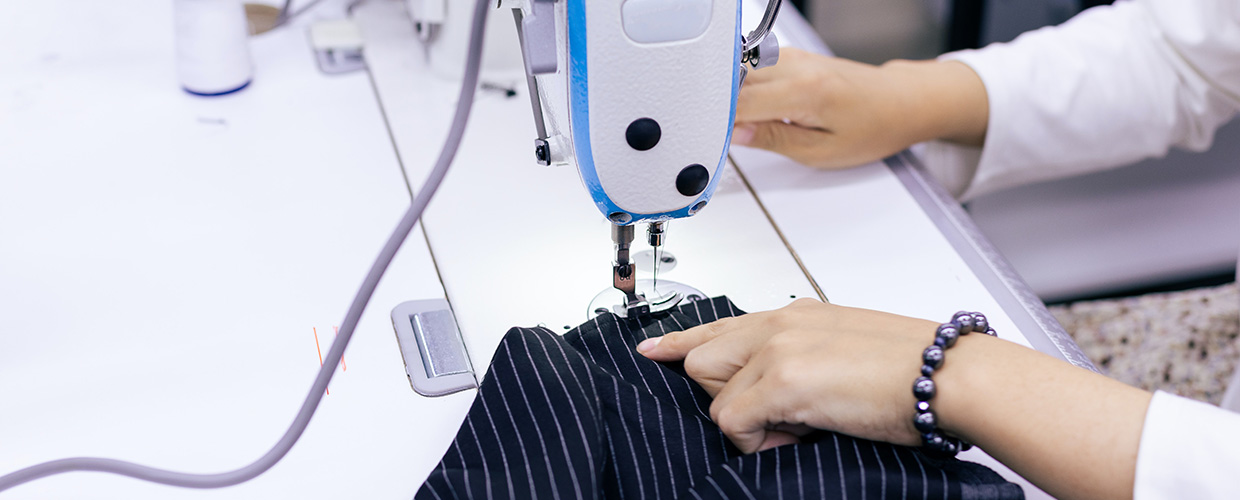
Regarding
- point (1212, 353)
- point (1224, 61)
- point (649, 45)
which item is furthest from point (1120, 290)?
point (649, 45)

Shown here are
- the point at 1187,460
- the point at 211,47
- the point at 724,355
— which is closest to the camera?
the point at 1187,460

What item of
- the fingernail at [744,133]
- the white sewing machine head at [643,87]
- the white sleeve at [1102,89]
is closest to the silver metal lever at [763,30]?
the white sewing machine head at [643,87]

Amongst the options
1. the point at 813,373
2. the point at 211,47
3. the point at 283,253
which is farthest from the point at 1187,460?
the point at 211,47

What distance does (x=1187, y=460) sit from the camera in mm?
587

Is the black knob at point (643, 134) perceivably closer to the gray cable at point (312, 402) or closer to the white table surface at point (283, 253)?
the gray cable at point (312, 402)

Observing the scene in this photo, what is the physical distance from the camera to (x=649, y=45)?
60 centimetres

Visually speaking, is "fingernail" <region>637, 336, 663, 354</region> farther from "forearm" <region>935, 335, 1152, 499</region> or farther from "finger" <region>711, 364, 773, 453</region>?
"forearm" <region>935, 335, 1152, 499</region>

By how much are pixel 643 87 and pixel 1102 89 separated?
2.41 ft

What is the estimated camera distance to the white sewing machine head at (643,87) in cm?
60

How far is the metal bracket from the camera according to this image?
75cm

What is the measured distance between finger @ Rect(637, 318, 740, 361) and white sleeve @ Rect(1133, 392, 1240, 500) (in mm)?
291

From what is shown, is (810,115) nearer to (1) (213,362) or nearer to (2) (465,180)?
(2) (465,180)

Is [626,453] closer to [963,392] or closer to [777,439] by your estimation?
[777,439]

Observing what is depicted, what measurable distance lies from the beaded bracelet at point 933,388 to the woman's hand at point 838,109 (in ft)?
1.22
